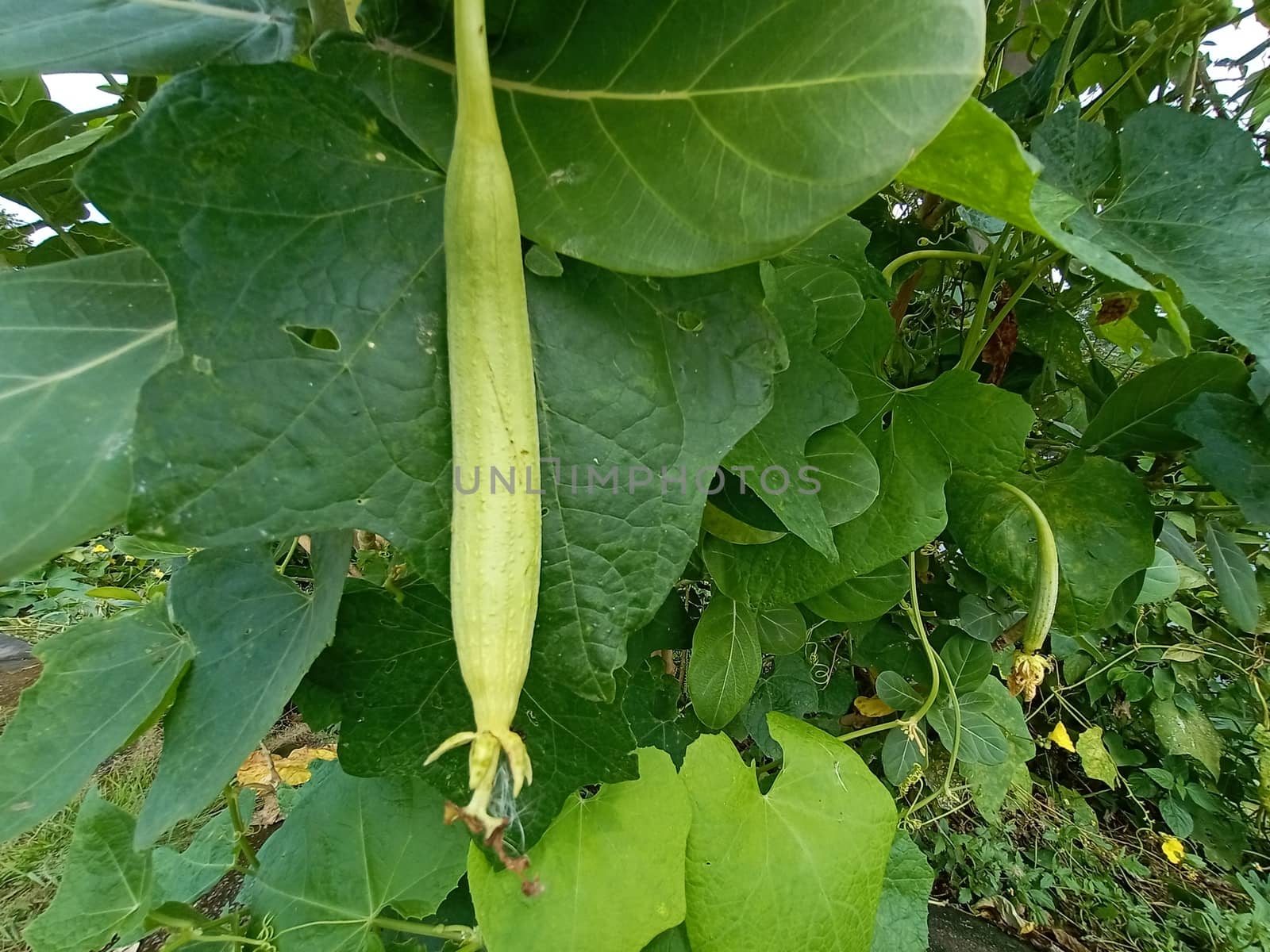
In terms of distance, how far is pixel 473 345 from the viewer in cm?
31

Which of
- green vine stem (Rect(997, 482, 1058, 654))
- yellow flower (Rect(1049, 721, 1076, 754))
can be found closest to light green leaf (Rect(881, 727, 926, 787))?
green vine stem (Rect(997, 482, 1058, 654))

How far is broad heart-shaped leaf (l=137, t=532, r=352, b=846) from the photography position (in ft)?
1.39

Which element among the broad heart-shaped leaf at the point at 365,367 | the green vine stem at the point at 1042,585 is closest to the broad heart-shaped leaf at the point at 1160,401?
the green vine stem at the point at 1042,585

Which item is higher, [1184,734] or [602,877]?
[602,877]

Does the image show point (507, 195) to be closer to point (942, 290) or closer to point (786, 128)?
point (786, 128)

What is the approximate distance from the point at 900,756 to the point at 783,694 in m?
0.18

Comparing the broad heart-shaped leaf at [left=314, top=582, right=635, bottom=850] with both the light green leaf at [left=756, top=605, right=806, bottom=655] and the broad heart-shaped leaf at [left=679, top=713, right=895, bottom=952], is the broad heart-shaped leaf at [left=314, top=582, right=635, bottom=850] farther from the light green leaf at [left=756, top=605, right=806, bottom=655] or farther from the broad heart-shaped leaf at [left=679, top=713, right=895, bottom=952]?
the light green leaf at [left=756, top=605, right=806, bottom=655]

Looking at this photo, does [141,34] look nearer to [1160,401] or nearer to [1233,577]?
[1160,401]

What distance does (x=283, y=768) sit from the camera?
1695 mm

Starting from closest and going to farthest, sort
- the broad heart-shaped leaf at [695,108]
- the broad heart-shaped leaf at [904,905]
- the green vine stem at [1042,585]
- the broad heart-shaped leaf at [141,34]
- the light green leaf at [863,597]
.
A: the broad heart-shaped leaf at [695,108] < the broad heart-shaped leaf at [141,34] < the green vine stem at [1042,585] < the light green leaf at [863,597] < the broad heart-shaped leaf at [904,905]

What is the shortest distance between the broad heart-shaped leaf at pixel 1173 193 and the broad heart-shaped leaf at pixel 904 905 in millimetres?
659

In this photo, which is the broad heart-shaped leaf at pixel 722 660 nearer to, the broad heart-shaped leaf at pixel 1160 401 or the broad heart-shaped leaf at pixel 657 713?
the broad heart-shaped leaf at pixel 657 713

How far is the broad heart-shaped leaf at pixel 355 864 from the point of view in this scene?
0.63 metres

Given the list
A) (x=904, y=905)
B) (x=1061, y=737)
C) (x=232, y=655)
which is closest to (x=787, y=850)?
(x=904, y=905)
